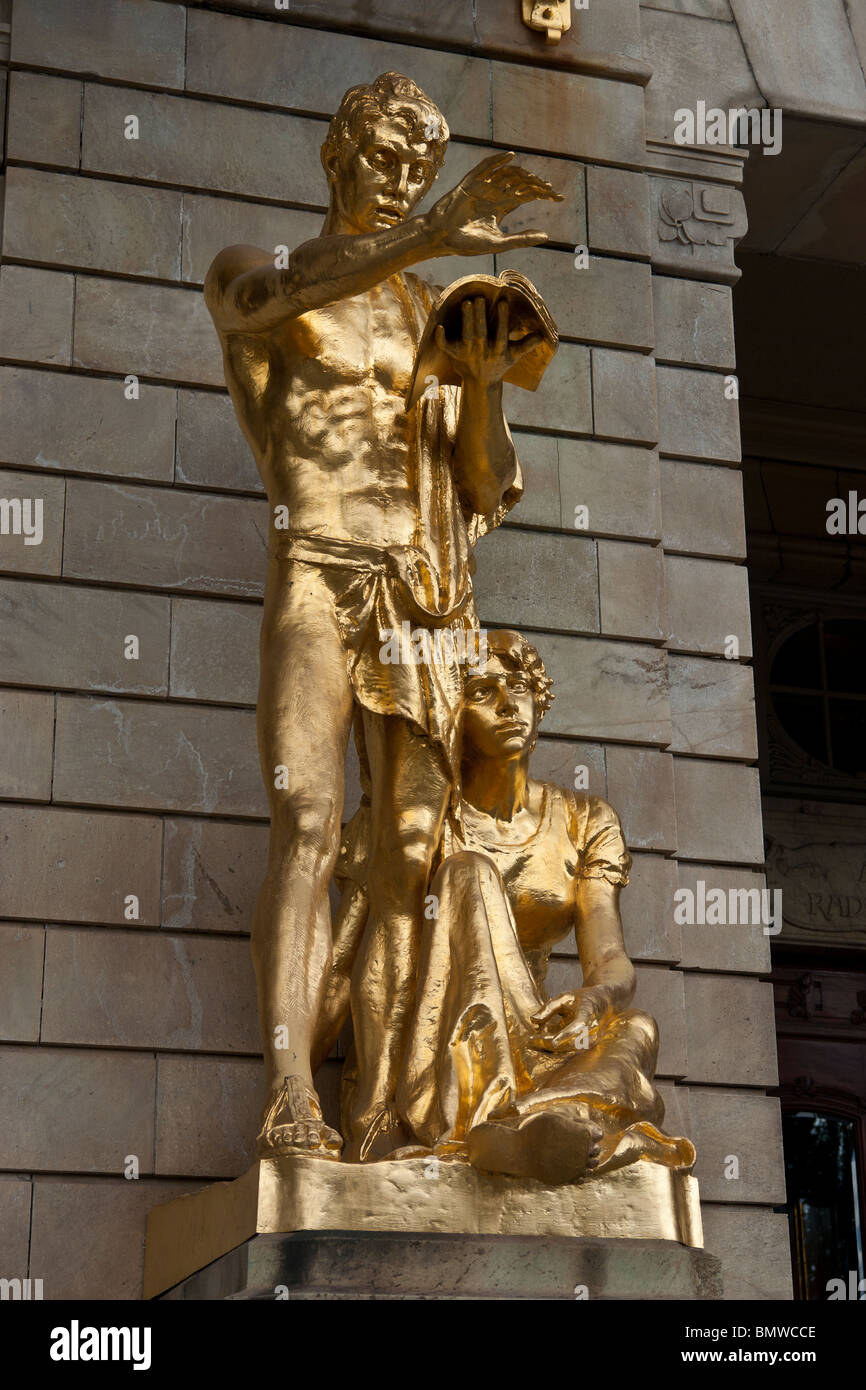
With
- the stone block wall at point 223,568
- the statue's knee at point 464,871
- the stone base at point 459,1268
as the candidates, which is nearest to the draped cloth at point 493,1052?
the statue's knee at point 464,871

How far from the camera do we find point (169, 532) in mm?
Answer: 7328

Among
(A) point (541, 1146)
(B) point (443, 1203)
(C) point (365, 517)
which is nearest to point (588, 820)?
(C) point (365, 517)

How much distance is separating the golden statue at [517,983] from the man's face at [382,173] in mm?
1411

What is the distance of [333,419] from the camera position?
238 inches

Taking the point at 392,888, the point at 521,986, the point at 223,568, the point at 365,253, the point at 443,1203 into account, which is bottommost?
the point at 443,1203

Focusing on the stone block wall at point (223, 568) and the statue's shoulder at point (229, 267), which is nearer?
the statue's shoulder at point (229, 267)

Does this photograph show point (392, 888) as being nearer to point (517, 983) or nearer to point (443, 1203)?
point (517, 983)

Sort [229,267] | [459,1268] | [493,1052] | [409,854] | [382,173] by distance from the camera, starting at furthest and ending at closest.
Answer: [382,173], [229,267], [409,854], [493,1052], [459,1268]

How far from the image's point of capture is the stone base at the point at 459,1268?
486 centimetres

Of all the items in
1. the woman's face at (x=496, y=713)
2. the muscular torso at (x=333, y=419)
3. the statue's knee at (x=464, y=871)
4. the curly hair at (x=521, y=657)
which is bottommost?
the statue's knee at (x=464, y=871)

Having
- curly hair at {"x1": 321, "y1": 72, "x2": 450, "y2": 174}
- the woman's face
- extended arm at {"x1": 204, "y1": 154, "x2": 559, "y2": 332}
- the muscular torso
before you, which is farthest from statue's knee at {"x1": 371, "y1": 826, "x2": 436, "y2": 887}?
curly hair at {"x1": 321, "y1": 72, "x2": 450, "y2": 174}

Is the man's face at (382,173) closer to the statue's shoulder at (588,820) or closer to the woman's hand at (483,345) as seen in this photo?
the woman's hand at (483,345)

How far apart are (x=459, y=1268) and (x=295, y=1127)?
570mm

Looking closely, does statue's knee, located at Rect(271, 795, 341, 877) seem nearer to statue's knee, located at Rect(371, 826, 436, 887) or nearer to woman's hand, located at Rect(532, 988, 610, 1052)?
statue's knee, located at Rect(371, 826, 436, 887)
